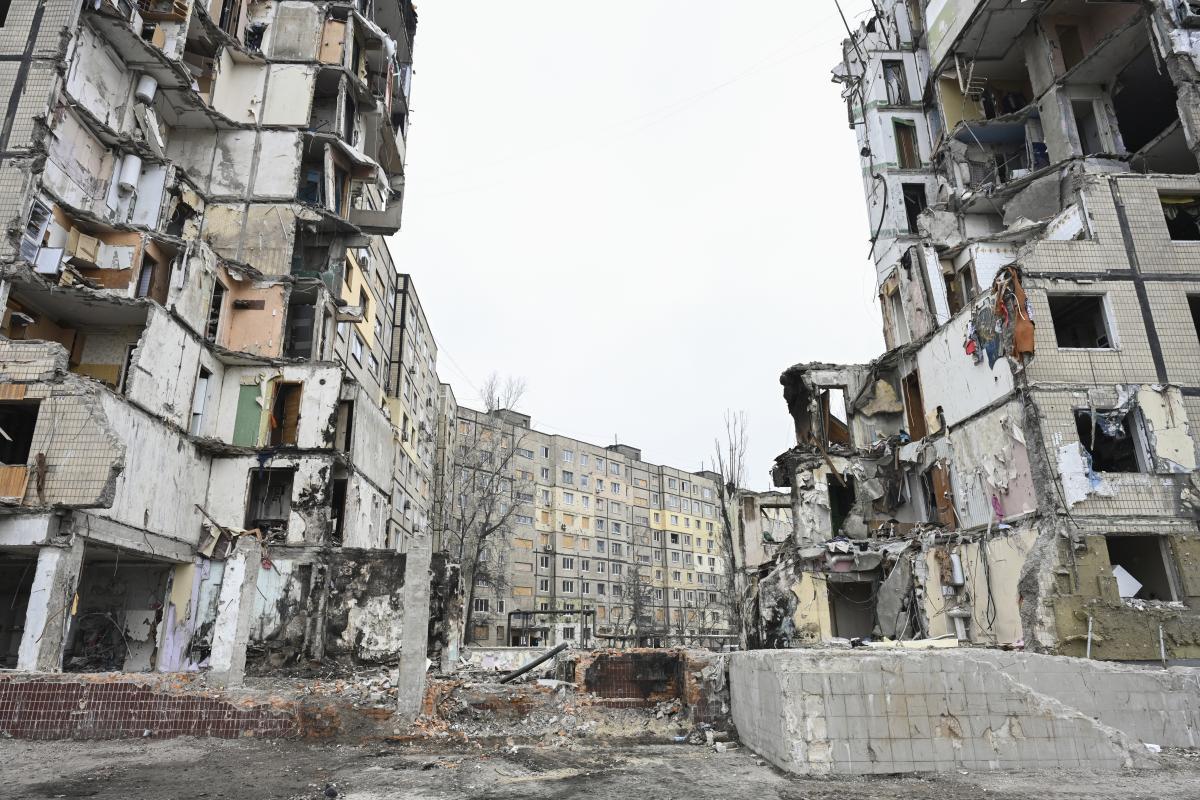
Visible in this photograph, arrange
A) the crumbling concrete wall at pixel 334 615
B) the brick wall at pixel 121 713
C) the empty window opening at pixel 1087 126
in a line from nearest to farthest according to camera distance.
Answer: the brick wall at pixel 121 713, the crumbling concrete wall at pixel 334 615, the empty window opening at pixel 1087 126

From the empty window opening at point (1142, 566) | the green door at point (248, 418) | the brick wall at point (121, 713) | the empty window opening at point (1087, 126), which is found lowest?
the brick wall at point (121, 713)

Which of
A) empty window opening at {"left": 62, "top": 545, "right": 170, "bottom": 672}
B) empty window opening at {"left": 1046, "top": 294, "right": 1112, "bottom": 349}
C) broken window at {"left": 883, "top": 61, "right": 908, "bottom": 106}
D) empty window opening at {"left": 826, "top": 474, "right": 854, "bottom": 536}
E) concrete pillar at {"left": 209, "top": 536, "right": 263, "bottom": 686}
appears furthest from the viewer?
broken window at {"left": 883, "top": 61, "right": 908, "bottom": 106}

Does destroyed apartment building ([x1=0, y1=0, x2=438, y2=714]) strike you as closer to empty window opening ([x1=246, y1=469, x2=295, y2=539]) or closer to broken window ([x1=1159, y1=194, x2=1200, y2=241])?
empty window opening ([x1=246, y1=469, x2=295, y2=539])

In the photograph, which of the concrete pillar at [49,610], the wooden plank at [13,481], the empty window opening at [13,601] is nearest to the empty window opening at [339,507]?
the empty window opening at [13,601]

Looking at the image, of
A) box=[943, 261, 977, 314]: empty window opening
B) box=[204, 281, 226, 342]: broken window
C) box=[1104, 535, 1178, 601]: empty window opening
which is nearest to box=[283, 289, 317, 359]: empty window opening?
box=[204, 281, 226, 342]: broken window

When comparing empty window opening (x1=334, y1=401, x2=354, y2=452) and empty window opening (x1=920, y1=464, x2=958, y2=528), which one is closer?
A: empty window opening (x1=920, y1=464, x2=958, y2=528)

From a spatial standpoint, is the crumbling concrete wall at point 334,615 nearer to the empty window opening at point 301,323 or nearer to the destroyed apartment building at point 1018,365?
the empty window opening at point 301,323

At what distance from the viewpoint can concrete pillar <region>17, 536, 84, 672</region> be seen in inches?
590

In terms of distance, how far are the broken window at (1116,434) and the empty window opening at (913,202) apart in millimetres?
14925

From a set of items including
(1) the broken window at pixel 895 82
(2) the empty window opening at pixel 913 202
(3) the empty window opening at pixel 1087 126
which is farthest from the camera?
(1) the broken window at pixel 895 82

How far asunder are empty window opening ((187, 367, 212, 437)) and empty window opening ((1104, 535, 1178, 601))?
24.4 m

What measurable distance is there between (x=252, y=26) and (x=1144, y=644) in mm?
35255

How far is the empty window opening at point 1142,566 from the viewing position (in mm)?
15914

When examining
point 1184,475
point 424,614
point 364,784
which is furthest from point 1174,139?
point 364,784
